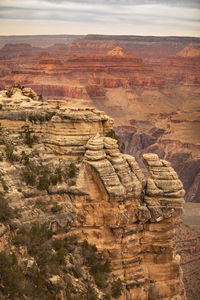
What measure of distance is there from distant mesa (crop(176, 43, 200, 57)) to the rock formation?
11473 centimetres

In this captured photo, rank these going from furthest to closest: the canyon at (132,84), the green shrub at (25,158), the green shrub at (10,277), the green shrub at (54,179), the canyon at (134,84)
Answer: the canyon at (132,84), the canyon at (134,84), the green shrub at (25,158), the green shrub at (54,179), the green shrub at (10,277)

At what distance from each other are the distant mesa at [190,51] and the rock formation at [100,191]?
115 metres

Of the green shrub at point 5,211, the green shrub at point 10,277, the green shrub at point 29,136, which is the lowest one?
the green shrub at point 10,277

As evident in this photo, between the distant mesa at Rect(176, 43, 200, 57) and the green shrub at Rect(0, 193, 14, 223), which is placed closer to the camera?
the green shrub at Rect(0, 193, 14, 223)

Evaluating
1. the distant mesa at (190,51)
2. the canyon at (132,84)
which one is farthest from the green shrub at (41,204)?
the distant mesa at (190,51)

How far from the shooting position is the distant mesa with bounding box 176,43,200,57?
480 ft

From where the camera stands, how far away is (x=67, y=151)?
33.8m

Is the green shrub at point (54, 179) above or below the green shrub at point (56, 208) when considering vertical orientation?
above

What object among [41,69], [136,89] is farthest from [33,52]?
[136,89]

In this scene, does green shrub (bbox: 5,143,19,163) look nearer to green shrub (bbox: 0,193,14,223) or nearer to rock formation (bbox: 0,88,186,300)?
rock formation (bbox: 0,88,186,300)

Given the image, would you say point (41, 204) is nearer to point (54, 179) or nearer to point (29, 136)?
point (54, 179)

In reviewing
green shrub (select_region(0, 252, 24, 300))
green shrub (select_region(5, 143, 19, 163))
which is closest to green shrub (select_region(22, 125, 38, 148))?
green shrub (select_region(5, 143, 19, 163))

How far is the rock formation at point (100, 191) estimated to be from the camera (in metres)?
32.3

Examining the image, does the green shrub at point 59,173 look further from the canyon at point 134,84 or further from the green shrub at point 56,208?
the canyon at point 134,84
